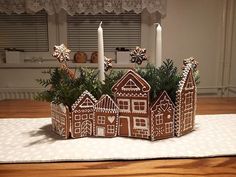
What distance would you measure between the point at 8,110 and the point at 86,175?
2.63 feet

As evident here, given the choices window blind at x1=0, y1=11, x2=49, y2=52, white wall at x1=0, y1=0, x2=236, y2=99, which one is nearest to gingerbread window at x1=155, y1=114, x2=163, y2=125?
white wall at x1=0, y1=0, x2=236, y2=99

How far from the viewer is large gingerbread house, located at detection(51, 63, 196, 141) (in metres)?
0.90

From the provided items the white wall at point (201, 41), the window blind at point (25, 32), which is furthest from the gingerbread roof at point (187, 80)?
the window blind at point (25, 32)

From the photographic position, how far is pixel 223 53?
2.89m

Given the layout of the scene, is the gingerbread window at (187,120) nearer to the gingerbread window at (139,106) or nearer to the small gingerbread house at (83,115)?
the gingerbread window at (139,106)

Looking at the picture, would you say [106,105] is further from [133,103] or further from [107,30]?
[107,30]

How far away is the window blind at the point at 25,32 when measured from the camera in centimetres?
292

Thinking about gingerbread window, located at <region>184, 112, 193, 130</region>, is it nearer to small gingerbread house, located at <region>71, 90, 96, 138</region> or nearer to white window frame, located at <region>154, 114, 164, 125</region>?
white window frame, located at <region>154, 114, 164, 125</region>

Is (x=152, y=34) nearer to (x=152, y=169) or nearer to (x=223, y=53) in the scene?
(x=223, y=53)

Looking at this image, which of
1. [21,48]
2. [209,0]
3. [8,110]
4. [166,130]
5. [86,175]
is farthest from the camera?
[21,48]

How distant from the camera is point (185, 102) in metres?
0.94

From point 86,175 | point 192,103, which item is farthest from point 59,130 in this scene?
point 192,103

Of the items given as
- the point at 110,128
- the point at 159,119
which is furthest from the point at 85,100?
the point at 159,119

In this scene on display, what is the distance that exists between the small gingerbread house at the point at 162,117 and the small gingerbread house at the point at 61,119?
273mm
